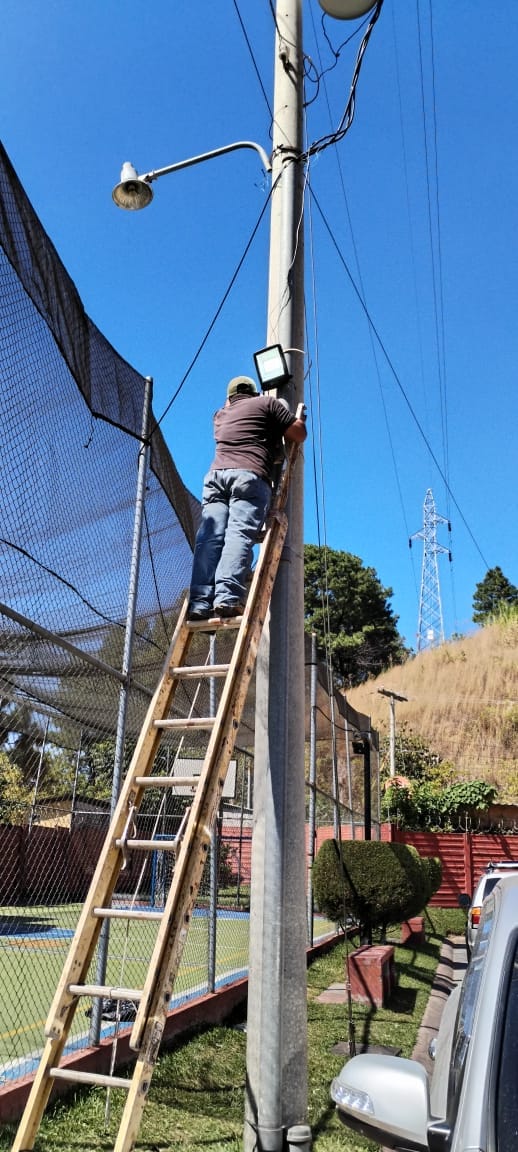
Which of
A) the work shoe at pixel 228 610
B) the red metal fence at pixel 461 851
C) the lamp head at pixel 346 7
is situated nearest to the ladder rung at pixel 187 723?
the work shoe at pixel 228 610

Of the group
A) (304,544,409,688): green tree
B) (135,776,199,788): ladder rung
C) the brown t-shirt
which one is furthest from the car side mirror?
(304,544,409,688): green tree

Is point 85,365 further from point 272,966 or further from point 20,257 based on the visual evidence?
point 272,966

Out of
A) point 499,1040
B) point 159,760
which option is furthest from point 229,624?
point 159,760

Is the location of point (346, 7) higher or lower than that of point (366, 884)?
higher

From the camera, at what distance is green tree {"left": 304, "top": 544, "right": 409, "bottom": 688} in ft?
165

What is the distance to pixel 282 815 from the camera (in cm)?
428

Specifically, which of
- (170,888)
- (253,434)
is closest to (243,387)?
(253,434)

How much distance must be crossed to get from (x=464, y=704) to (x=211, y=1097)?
3589cm

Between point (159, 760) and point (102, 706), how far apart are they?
3702 millimetres

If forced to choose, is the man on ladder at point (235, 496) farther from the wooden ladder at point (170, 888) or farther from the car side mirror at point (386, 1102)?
the car side mirror at point (386, 1102)

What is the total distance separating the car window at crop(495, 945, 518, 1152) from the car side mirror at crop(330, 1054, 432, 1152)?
29 cm

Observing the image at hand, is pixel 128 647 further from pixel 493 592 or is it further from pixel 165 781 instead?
pixel 493 592

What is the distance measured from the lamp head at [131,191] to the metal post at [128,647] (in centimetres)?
127

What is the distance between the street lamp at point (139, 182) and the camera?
19.9 ft
